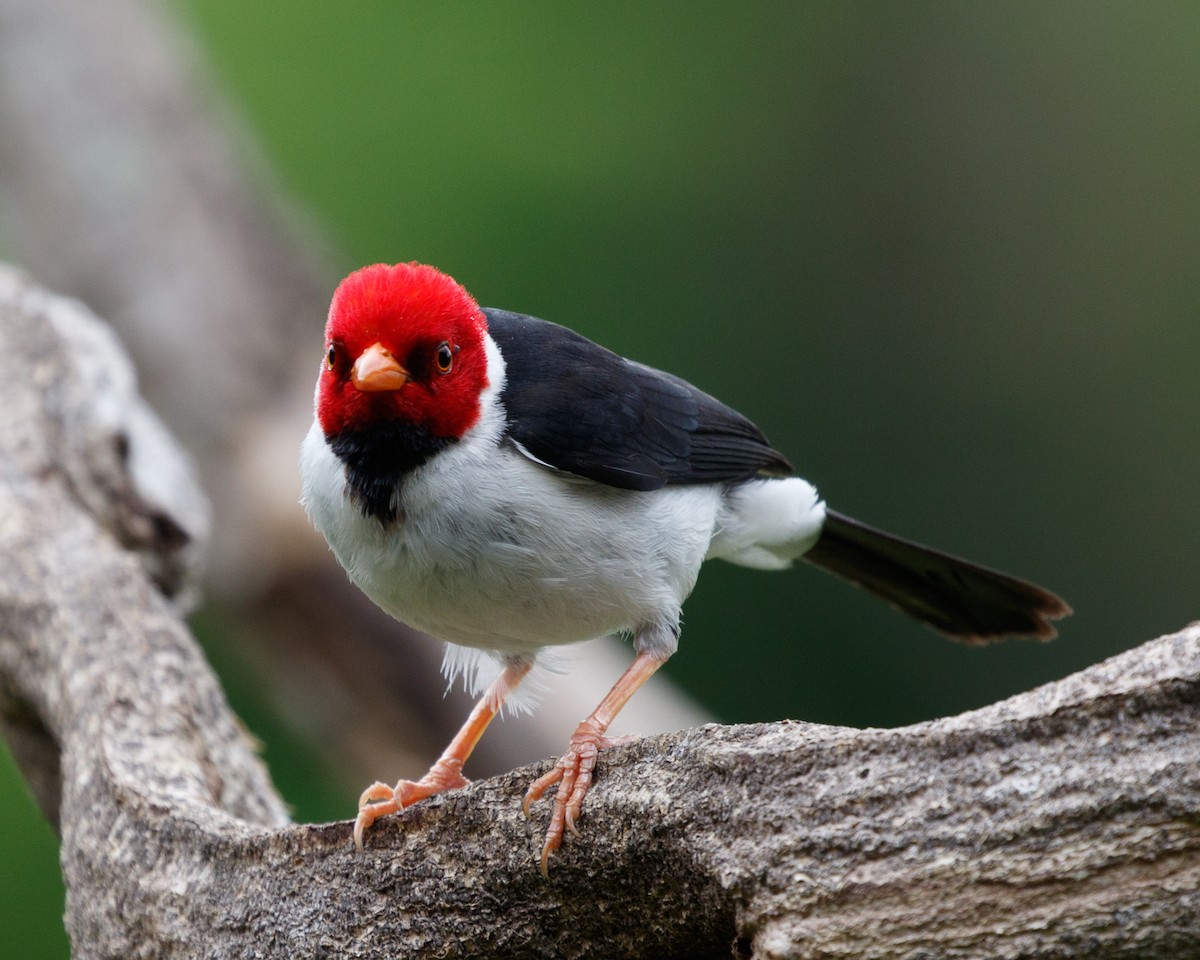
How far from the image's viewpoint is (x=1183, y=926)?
202 centimetres

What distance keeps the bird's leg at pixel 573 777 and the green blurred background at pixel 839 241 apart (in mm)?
5181

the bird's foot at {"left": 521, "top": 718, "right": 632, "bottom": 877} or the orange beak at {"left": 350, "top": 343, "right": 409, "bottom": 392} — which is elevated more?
the orange beak at {"left": 350, "top": 343, "right": 409, "bottom": 392}

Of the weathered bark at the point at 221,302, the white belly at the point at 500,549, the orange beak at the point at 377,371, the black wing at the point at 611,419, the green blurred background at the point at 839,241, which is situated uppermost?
the green blurred background at the point at 839,241

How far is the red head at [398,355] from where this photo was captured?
306 cm

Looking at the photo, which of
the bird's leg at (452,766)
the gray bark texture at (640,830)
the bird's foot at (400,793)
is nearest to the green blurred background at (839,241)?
the gray bark texture at (640,830)

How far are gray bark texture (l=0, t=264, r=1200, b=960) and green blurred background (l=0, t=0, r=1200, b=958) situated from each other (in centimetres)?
403

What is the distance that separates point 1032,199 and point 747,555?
6.05 metres

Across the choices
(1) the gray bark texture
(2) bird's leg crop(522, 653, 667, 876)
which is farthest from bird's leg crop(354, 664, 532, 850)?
(2) bird's leg crop(522, 653, 667, 876)

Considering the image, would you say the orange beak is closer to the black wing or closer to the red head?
the red head

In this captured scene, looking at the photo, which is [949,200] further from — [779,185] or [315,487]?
[315,487]

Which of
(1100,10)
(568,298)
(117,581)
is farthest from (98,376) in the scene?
(1100,10)

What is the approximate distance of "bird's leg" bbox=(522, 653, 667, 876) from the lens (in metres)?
2.64

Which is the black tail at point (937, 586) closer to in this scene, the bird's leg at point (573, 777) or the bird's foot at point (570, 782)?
the bird's leg at point (573, 777)

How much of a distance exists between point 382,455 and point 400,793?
932 millimetres
